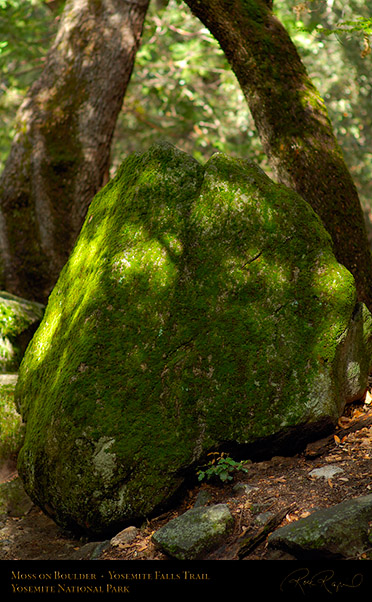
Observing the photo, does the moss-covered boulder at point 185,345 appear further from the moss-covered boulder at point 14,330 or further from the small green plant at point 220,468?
the moss-covered boulder at point 14,330

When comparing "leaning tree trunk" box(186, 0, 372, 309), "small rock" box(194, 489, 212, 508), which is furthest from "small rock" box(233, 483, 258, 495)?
"leaning tree trunk" box(186, 0, 372, 309)

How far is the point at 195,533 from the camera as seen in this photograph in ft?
10.3

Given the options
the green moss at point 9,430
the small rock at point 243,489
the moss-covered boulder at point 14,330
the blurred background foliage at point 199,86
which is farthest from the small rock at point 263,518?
the blurred background foliage at point 199,86

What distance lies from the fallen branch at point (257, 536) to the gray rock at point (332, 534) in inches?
5.5

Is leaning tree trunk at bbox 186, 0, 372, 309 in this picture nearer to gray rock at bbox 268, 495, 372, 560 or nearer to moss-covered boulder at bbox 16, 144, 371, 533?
moss-covered boulder at bbox 16, 144, 371, 533

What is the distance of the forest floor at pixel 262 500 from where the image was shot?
3174 millimetres

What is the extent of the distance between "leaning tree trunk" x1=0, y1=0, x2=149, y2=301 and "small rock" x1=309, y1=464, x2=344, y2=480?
16.2 feet

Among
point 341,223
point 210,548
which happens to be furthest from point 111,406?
point 341,223

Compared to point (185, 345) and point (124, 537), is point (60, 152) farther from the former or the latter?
point (124, 537)

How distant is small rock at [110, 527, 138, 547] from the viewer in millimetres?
3434

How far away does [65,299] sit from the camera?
4.57m

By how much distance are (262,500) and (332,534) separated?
71 centimetres

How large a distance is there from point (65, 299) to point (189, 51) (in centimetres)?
1025
